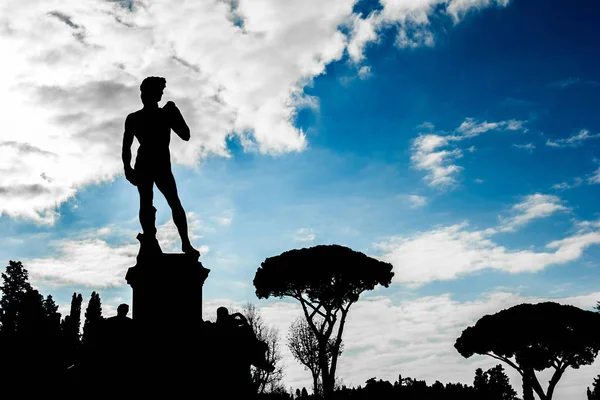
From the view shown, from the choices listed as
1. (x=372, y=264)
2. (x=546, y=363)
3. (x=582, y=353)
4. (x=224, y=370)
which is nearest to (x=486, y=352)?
(x=546, y=363)

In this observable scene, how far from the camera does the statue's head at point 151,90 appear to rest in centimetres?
579

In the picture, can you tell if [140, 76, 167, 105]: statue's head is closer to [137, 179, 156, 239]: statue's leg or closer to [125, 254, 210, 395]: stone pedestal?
[137, 179, 156, 239]: statue's leg

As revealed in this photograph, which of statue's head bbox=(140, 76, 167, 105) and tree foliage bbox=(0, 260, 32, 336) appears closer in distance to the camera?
statue's head bbox=(140, 76, 167, 105)

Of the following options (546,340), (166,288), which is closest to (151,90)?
(166,288)

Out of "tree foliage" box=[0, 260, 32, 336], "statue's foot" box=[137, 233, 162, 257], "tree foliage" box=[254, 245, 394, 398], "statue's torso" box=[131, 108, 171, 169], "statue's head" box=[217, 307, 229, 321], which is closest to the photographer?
"statue's head" box=[217, 307, 229, 321]

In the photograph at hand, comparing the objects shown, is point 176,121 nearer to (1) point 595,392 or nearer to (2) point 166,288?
(2) point 166,288

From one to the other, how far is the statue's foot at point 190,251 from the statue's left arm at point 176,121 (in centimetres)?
132

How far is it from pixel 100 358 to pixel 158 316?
0.71m

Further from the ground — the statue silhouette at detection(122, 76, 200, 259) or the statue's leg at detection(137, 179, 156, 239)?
the statue silhouette at detection(122, 76, 200, 259)

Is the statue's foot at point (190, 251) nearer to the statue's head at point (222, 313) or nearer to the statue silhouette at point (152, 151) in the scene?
the statue silhouette at point (152, 151)

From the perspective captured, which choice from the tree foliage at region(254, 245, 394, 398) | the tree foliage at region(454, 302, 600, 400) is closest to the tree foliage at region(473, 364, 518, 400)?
the tree foliage at region(454, 302, 600, 400)

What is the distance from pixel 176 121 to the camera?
583 cm

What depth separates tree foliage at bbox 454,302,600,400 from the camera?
3234 centimetres

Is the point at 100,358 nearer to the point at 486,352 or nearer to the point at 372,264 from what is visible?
the point at 372,264
